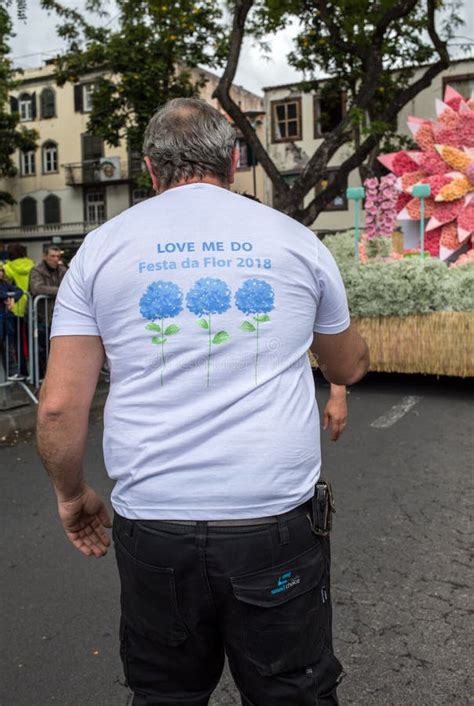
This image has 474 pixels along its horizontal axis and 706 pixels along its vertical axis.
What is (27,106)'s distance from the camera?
49844 millimetres

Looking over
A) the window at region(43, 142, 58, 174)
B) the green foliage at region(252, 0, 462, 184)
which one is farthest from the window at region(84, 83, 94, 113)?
the green foliage at region(252, 0, 462, 184)

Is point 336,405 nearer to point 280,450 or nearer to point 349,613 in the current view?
point 280,450

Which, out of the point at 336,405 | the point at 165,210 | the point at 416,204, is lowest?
the point at 336,405

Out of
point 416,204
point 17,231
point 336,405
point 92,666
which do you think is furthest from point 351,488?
point 17,231

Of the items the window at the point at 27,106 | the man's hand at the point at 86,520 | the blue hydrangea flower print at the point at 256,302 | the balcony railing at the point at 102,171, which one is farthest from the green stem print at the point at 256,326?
the window at the point at 27,106

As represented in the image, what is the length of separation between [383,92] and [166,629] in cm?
2009

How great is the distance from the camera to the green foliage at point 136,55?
1852 centimetres

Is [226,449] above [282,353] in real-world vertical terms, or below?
below

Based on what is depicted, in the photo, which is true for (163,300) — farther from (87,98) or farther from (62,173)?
(62,173)

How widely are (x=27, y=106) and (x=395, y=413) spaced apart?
47680mm

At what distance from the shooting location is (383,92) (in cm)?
2006

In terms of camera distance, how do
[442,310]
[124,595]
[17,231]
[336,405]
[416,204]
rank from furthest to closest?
[17,231] < [416,204] < [442,310] < [336,405] < [124,595]

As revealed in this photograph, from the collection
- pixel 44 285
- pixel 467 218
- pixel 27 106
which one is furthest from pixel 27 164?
pixel 44 285

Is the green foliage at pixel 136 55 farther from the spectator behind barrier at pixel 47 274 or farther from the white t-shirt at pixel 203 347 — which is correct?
the white t-shirt at pixel 203 347
